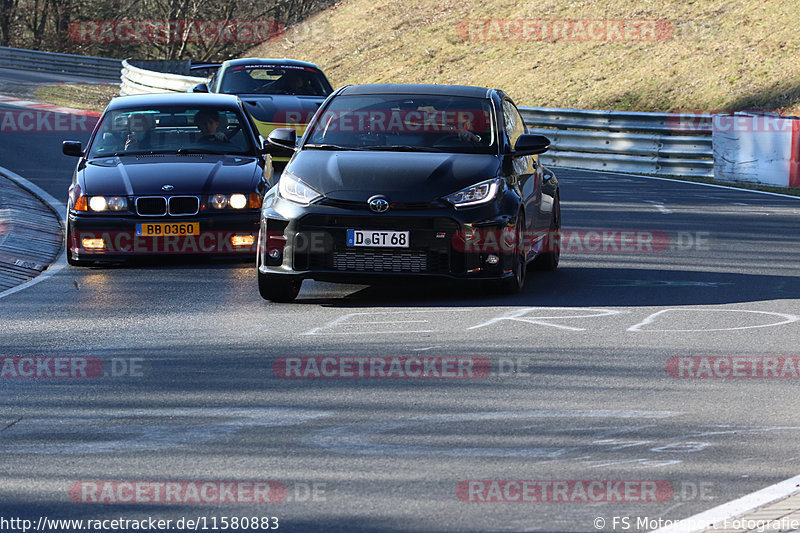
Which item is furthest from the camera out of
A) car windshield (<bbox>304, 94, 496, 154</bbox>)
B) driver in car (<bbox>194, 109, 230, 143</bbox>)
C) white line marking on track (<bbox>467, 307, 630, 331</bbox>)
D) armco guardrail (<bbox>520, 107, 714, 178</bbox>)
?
armco guardrail (<bbox>520, 107, 714, 178</bbox>)

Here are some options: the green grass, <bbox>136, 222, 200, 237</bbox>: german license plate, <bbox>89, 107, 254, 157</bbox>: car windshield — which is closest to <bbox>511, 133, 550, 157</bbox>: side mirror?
<bbox>136, 222, 200, 237</bbox>: german license plate

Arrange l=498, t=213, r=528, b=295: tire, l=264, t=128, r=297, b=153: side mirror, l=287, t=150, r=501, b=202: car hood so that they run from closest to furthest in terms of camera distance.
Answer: l=287, t=150, r=501, b=202: car hood, l=498, t=213, r=528, b=295: tire, l=264, t=128, r=297, b=153: side mirror

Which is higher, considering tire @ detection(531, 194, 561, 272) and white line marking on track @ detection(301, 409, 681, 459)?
white line marking on track @ detection(301, 409, 681, 459)

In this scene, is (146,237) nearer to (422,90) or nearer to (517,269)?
(422,90)

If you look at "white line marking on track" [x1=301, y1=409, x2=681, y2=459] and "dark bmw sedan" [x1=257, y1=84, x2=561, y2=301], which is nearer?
"white line marking on track" [x1=301, y1=409, x2=681, y2=459]

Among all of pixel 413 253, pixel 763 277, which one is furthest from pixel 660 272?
pixel 413 253

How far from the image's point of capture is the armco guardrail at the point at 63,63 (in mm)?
45719

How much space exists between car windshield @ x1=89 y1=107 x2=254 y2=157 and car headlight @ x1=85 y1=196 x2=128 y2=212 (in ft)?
3.58

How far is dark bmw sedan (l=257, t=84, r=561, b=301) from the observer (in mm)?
9781

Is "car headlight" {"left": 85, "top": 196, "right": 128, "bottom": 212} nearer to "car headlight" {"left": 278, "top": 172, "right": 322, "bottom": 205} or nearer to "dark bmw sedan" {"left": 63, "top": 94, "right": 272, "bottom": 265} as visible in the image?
"dark bmw sedan" {"left": 63, "top": 94, "right": 272, "bottom": 265}

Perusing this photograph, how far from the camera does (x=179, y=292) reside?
35.7 feet

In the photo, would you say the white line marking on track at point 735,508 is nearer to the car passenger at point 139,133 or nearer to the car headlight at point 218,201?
the car headlight at point 218,201

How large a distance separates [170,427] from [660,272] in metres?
Result: 6.72

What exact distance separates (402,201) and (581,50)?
101 feet
